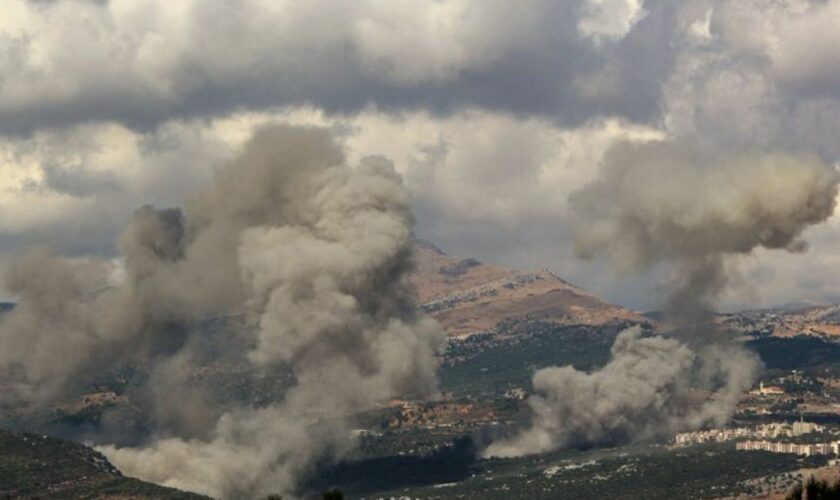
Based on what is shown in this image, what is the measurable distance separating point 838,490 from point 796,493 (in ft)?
31.3

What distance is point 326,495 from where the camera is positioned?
400 feet

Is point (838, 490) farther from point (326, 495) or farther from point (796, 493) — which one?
point (326, 495)

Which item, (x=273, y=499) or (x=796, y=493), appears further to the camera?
(x=796, y=493)

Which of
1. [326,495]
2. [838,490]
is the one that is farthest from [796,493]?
[326,495]

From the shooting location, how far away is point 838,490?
14638 cm

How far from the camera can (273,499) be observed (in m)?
122

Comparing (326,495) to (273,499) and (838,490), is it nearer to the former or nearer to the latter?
(273,499)

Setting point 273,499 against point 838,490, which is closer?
point 273,499

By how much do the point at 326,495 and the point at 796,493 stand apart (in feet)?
138

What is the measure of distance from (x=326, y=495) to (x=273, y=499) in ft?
13.0

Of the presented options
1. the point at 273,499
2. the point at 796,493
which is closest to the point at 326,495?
the point at 273,499

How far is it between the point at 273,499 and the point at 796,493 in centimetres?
4563

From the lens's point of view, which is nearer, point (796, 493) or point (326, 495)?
point (326, 495)
